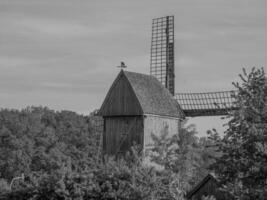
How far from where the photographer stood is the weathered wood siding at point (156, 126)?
35531 mm

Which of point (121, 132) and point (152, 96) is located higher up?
point (152, 96)

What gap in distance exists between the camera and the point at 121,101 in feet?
119

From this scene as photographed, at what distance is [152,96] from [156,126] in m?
1.83

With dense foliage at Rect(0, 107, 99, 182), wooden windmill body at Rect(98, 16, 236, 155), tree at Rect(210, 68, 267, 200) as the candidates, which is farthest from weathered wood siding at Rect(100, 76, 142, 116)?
dense foliage at Rect(0, 107, 99, 182)

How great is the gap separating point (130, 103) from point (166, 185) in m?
10.0

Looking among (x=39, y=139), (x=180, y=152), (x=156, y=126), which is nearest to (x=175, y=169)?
(x=180, y=152)

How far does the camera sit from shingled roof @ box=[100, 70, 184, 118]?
36.0m

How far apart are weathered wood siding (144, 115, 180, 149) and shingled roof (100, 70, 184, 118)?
0.31 meters

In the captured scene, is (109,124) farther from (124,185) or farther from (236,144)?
(236,144)

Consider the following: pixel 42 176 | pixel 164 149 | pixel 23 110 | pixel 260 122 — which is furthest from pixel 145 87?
pixel 23 110

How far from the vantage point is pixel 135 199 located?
84.2ft

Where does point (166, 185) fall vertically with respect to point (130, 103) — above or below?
below

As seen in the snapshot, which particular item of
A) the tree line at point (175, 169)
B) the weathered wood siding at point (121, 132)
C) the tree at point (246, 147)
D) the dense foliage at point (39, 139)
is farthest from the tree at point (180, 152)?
the dense foliage at point (39, 139)

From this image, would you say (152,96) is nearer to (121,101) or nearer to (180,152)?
(121,101)
